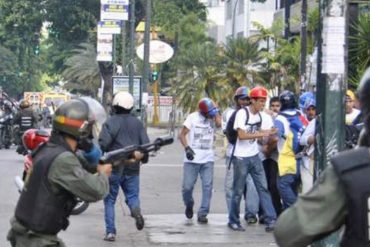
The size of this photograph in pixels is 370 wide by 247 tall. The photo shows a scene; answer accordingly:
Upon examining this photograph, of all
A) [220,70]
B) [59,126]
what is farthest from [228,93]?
[59,126]

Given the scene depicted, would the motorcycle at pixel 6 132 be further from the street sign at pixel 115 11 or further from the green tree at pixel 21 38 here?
the green tree at pixel 21 38

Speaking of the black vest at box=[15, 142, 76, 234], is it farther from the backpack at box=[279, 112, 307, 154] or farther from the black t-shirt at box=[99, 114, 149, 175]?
the backpack at box=[279, 112, 307, 154]

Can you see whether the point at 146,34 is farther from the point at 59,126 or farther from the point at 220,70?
the point at 59,126

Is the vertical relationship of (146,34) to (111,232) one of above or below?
above

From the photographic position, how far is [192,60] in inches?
1523

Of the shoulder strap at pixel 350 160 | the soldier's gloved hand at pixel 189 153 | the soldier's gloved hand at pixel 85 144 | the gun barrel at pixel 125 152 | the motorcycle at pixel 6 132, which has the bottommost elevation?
the motorcycle at pixel 6 132

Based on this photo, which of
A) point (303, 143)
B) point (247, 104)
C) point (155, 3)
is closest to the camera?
point (303, 143)

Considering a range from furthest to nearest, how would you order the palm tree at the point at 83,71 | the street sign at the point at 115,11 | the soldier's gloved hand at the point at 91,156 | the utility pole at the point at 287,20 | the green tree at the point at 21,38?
the palm tree at the point at 83,71
the green tree at the point at 21,38
the utility pole at the point at 287,20
the street sign at the point at 115,11
the soldier's gloved hand at the point at 91,156

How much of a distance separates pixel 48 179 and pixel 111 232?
5.93 metres

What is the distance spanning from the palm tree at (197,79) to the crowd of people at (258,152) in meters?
19.4

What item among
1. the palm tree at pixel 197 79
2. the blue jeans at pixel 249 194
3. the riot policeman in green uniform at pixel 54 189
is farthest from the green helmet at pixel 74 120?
the palm tree at pixel 197 79

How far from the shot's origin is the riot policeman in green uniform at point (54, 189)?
6004 millimetres

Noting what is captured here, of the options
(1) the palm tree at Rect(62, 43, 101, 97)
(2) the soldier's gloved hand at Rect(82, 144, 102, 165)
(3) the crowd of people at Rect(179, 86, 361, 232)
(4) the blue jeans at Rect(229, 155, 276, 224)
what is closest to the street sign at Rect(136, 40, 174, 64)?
(3) the crowd of people at Rect(179, 86, 361, 232)

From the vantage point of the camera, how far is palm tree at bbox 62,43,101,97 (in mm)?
68312
